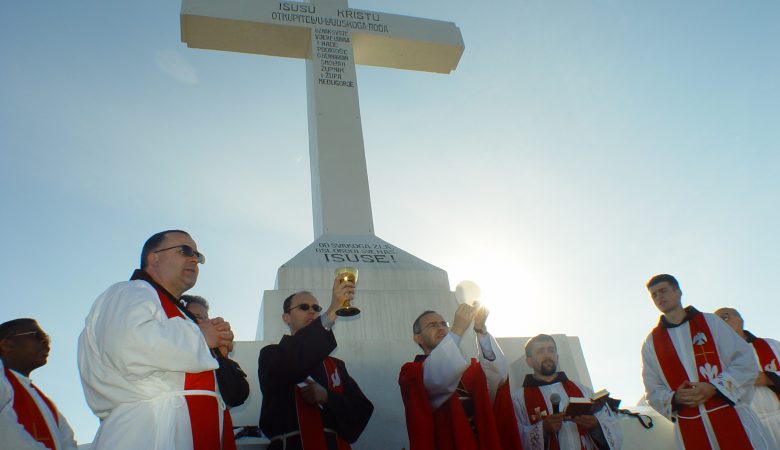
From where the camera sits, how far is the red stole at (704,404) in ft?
14.9

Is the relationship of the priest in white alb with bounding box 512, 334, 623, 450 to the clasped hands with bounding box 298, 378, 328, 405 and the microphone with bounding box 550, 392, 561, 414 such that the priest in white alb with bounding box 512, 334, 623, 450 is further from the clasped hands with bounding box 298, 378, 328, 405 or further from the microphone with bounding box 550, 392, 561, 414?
the clasped hands with bounding box 298, 378, 328, 405

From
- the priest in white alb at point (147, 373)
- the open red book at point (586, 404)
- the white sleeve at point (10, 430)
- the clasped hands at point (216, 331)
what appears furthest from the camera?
the open red book at point (586, 404)

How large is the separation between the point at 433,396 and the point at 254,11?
6.19m

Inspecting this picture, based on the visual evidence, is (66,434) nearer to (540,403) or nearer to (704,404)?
(540,403)

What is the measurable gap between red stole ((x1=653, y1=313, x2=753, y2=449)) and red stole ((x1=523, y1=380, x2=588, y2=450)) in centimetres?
70

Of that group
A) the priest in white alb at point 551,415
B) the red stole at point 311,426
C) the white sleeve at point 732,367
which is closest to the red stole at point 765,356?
the white sleeve at point 732,367

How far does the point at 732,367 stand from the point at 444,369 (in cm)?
227

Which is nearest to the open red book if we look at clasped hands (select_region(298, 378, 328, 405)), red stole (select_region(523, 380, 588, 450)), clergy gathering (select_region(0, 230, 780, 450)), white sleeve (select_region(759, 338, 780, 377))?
clergy gathering (select_region(0, 230, 780, 450))

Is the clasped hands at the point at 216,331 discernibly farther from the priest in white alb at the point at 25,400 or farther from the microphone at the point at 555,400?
the microphone at the point at 555,400

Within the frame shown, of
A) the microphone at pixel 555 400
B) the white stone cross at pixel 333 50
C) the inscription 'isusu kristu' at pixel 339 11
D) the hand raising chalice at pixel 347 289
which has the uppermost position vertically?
the inscription 'isusu kristu' at pixel 339 11

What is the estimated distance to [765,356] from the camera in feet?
19.6

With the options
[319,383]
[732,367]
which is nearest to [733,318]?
[732,367]

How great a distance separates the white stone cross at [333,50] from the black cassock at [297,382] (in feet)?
10.0

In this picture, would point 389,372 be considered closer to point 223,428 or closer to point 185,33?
point 223,428
